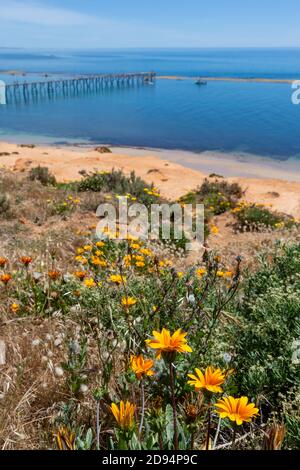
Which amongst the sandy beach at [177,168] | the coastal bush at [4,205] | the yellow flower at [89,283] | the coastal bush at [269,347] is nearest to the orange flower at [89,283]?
the yellow flower at [89,283]

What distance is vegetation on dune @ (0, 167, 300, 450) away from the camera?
166cm

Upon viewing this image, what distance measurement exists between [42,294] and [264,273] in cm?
207

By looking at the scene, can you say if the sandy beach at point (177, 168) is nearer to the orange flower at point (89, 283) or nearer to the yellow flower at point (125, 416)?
the orange flower at point (89, 283)

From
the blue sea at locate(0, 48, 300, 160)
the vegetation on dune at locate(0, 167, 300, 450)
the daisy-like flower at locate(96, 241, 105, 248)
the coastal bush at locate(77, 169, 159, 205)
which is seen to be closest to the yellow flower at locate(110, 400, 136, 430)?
the vegetation on dune at locate(0, 167, 300, 450)

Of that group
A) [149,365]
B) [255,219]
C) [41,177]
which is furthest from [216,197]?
[149,365]

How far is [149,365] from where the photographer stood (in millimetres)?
1717

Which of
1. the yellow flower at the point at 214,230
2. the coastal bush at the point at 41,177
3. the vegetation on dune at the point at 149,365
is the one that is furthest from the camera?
the coastal bush at the point at 41,177

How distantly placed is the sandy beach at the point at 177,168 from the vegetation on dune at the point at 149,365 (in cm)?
1041

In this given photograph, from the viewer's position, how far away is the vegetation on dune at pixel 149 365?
166 cm

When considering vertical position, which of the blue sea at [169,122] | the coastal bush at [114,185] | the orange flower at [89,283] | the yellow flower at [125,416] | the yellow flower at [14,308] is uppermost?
the blue sea at [169,122]

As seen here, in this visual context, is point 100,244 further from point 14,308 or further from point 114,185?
point 114,185

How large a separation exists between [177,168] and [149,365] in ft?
68.5

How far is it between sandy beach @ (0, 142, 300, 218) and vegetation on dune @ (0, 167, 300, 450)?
10412 millimetres
